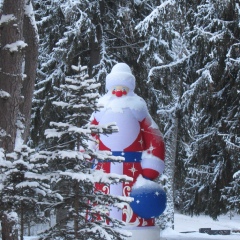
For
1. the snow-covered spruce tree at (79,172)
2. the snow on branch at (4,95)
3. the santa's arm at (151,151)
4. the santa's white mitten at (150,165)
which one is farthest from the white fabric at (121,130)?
the snow-covered spruce tree at (79,172)

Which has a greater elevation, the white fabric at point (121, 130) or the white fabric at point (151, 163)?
the white fabric at point (121, 130)

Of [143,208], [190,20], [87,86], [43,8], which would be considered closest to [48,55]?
[43,8]

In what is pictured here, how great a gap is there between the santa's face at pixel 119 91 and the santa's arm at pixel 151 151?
626 mm

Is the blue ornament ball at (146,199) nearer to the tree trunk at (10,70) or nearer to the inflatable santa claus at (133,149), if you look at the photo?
the inflatable santa claus at (133,149)

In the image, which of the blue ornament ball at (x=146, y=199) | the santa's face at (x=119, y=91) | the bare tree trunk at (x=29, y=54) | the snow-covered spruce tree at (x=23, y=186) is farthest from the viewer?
the santa's face at (x=119, y=91)

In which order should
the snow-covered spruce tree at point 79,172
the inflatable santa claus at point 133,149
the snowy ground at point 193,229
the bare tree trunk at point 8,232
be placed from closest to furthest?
the snow-covered spruce tree at point 79,172, the bare tree trunk at point 8,232, the inflatable santa claus at point 133,149, the snowy ground at point 193,229

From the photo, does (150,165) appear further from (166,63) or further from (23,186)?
(166,63)

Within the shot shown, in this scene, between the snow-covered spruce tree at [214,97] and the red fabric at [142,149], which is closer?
the red fabric at [142,149]

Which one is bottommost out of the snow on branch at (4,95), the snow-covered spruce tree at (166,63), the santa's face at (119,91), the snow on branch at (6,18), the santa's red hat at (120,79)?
the snow on branch at (4,95)

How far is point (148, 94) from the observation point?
1322 centimetres

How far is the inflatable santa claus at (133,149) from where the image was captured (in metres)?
7.66

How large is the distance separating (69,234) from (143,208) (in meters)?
3.30

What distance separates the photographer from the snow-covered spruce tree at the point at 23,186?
4.05 m

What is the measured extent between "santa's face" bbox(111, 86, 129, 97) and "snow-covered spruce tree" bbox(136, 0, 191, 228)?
6.83ft
